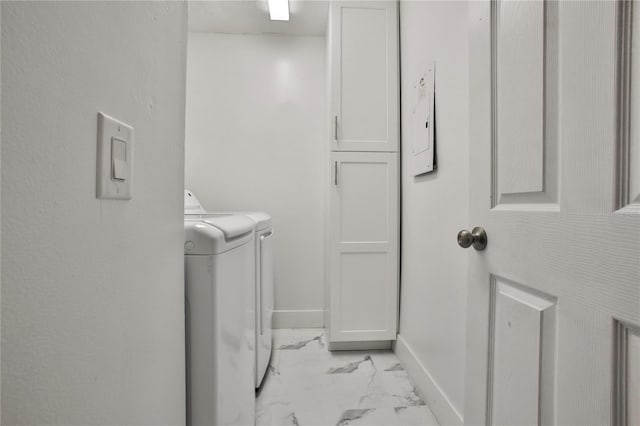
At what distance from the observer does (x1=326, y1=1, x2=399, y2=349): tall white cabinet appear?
2125 mm

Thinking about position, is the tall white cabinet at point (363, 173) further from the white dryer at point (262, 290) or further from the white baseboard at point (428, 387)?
the white dryer at point (262, 290)

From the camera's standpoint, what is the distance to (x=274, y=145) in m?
2.73

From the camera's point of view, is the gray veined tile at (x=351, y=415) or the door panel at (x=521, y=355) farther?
the gray veined tile at (x=351, y=415)

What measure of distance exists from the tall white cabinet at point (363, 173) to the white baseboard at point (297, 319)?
23.3 inches

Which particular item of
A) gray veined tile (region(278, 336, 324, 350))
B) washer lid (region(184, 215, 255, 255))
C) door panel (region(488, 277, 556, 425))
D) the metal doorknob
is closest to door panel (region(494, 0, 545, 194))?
the metal doorknob

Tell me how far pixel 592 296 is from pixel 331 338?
1.76 meters

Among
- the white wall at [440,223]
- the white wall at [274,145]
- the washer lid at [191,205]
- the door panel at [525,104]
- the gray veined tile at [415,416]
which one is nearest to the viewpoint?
the door panel at [525,104]

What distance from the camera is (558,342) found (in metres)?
0.61

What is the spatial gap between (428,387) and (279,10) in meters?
2.48

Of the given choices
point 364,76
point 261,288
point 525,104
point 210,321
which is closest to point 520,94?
point 525,104

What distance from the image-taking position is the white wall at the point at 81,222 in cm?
32

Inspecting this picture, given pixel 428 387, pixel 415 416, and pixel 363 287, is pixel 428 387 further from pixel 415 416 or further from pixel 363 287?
pixel 363 287

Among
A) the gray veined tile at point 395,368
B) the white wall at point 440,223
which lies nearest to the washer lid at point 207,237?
the white wall at point 440,223

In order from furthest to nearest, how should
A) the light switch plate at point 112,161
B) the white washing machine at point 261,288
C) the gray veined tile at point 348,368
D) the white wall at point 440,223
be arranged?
the gray veined tile at point 348,368 → the white washing machine at point 261,288 → the white wall at point 440,223 → the light switch plate at point 112,161
